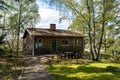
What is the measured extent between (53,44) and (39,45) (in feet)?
7.32

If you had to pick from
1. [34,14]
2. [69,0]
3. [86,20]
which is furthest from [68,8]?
[34,14]

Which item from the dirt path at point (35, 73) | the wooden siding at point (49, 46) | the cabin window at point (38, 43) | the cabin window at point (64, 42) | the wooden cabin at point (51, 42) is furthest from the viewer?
the cabin window at point (64, 42)

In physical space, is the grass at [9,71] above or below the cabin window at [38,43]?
below

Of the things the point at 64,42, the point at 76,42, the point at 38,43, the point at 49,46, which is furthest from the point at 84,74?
the point at 76,42

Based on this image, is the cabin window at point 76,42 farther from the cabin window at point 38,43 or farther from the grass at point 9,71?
the grass at point 9,71

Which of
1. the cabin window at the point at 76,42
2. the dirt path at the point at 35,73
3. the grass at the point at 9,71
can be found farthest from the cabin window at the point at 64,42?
the dirt path at the point at 35,73

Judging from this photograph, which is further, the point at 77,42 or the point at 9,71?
the point at 77,42

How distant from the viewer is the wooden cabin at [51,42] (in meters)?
32.6

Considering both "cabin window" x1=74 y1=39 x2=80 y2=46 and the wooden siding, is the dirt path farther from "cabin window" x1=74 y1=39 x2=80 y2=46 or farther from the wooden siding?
"cabin window" x1=74 y1=39 x2=80 y2=46

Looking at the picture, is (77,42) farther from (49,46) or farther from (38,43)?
(38,43)

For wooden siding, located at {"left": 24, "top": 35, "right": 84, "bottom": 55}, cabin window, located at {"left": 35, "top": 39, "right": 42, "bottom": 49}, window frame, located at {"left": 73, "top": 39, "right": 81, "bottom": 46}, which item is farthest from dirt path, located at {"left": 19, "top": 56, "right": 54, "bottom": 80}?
window frame, located at {"left": 73, "top": 39, "right": 81, "bottom": 46}

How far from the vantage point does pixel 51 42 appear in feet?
110

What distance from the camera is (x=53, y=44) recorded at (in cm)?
3388

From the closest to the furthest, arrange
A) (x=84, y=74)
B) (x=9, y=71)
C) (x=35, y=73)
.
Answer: (x=84, y=74) < (x=35, y=73) < (x=9, y=71)
